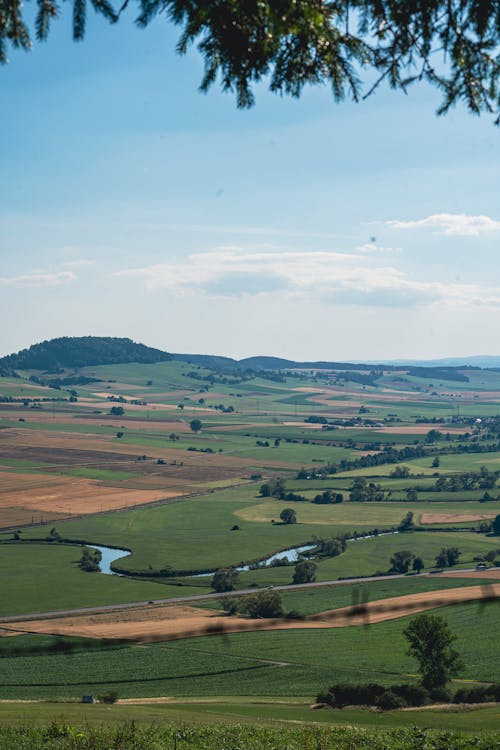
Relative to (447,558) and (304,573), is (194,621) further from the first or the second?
(447,558)

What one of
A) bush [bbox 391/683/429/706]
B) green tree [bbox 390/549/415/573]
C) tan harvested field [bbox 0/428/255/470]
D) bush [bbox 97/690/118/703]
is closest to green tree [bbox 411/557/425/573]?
green tree [bbox 390/549/415/573]

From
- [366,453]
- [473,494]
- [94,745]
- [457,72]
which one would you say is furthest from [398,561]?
[366,453]

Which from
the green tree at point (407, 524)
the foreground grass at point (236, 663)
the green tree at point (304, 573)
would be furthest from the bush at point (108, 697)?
the green tree at point (407, 524)

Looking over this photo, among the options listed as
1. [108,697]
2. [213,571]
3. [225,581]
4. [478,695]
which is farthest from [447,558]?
[108,697]

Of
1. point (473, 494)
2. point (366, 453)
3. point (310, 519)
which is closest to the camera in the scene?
point (310, 519)

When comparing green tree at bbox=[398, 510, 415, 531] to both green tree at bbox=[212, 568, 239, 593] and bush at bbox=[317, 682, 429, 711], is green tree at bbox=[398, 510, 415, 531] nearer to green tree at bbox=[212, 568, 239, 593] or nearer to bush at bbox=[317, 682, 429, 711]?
green tree at bbox=[212, 568, 239, 593]

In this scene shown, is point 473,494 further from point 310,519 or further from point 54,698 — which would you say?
point 54,698
